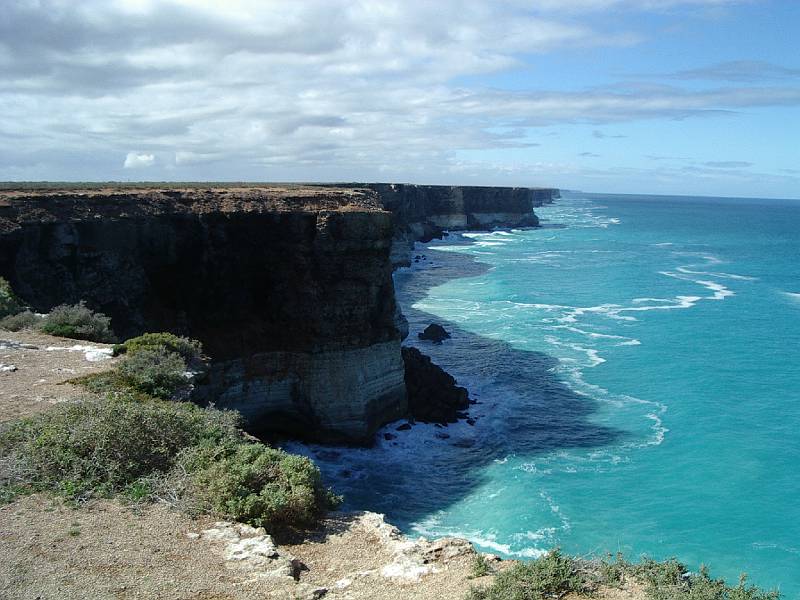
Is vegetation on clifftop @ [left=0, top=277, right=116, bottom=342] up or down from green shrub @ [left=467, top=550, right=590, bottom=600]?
up

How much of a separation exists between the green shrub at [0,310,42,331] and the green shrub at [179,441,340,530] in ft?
43.7

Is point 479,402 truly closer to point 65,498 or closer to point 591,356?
point 591,356

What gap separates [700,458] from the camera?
3058 centimetres

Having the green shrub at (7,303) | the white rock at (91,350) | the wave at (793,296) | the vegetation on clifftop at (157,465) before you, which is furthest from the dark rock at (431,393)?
the wave at (793,296)

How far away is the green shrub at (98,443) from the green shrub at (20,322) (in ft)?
33.5

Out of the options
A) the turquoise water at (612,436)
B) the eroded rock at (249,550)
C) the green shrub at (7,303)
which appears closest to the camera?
the eroded rock at (249,550)

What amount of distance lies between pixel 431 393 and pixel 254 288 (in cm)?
1115

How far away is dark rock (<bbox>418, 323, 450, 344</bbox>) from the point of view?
162ft

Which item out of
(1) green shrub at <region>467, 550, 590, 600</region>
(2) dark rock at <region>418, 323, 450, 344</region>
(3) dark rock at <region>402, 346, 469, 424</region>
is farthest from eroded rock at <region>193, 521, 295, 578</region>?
(2) dark rock at <region>418, 323, 450, 344</region>

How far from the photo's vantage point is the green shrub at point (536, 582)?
8.87 metres

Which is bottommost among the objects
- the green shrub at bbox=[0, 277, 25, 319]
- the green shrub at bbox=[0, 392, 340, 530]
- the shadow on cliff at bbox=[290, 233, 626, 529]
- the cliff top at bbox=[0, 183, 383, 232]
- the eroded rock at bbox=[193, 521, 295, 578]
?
the shadow on cliff at bbox=[290, 233, 626, 529]

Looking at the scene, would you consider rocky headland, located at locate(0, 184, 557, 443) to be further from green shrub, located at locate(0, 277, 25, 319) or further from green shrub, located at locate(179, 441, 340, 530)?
green shrub, located at locate(179, 441, 340, 530)

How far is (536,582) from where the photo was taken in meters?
9.02

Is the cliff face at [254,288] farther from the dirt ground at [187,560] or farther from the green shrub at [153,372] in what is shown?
the dirt ground at [187,560]
